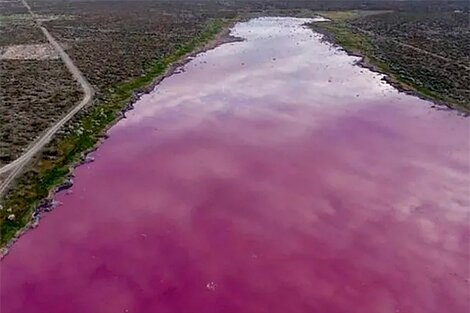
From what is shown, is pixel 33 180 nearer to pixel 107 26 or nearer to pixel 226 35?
pixel 226 35

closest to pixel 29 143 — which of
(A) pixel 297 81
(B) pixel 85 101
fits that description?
(B) pixel 85 101

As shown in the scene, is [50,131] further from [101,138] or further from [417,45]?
[417,45]

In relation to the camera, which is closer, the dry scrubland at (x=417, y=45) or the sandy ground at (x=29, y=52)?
the dry scrubland at (x=417, y=45)

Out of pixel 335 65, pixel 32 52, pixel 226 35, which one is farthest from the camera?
pixel 226 35

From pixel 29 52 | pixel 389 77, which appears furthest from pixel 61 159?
pixel 29 52

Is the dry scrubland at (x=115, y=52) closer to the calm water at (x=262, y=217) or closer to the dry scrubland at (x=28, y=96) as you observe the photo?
the dry scrubland at (x=28, y=96)

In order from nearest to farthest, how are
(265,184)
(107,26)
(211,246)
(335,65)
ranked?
(211,246) < (265,184) < (335,65) < (107,26)

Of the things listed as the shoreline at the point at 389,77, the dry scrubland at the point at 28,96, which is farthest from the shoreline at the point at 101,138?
the shoreline at the point at 389,77

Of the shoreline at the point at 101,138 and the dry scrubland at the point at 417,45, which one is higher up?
the dry scrubland at the point at 417,45
